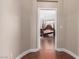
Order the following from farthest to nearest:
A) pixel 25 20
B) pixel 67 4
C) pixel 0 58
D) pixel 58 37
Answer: pixel 58 37 → pixel 67 4 → pixel 25 20 → pixel 0 58

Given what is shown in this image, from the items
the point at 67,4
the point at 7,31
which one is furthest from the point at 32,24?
the point at 7,31

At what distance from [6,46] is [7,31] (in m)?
0.37

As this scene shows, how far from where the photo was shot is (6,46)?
391 centimetres

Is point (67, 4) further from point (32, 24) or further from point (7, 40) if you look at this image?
point (7, 40)

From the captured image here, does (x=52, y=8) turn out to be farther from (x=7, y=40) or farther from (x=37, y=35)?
(x=7, y=40)

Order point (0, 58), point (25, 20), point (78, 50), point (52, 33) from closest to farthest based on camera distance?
point (0, 58)
point (78, 50)
point (25, 20)
point (52, 33)

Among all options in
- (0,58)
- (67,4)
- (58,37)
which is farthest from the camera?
(58,37)

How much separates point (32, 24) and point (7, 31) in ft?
10.9

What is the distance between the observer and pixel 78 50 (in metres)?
5.18

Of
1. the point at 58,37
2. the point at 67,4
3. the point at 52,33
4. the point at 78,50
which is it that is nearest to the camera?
the point at 78,50

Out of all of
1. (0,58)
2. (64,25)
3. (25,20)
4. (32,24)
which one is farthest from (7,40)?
(64,25)

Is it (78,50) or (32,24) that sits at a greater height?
(32,24)

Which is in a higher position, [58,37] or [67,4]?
[67,4]

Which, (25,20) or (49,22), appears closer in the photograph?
(25,20)
